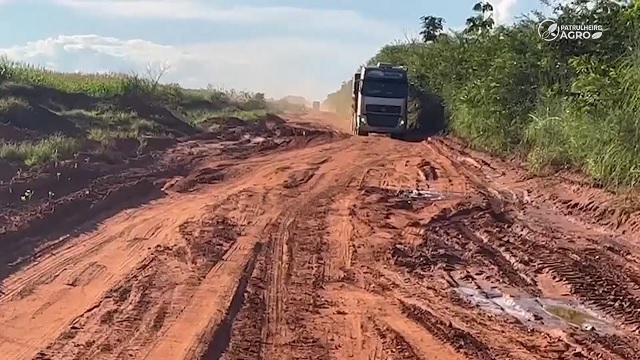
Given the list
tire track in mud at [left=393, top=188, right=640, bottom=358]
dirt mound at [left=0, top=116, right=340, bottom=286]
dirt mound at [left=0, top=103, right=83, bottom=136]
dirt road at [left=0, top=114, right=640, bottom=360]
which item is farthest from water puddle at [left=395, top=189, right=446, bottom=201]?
dirt mound at [left=0, top=103, right=83, bottom=136]

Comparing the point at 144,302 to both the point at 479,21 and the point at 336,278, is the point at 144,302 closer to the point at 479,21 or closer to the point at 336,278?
the point at 336,278

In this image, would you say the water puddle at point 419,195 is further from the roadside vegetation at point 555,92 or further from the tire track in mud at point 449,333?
the tire track in mud at point 449,333

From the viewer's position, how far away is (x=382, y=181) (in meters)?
18.5

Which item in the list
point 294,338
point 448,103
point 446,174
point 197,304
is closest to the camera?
point 294,338

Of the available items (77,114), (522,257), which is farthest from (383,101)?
(522,257)

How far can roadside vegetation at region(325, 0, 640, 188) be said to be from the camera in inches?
551

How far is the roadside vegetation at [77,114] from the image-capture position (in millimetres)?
20134

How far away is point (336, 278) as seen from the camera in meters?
9.78

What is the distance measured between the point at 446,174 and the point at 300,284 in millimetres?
11111

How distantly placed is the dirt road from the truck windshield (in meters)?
15.9

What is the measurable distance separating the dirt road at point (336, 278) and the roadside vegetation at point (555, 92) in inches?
30.8

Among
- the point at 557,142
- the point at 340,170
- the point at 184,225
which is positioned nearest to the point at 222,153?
the point at 340,170

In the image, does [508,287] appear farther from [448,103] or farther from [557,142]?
[448,103]

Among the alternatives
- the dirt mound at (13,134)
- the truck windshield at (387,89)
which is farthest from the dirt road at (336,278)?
the truck windshield at (387,89)
